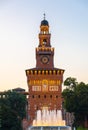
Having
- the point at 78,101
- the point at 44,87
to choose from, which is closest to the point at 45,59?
the point at 44,87

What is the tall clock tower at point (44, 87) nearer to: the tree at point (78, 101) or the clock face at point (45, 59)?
the clock face at point (45, 59)

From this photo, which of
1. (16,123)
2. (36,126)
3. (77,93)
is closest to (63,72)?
(77,93)

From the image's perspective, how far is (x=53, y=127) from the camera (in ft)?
159

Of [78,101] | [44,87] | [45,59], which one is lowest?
[78,101]

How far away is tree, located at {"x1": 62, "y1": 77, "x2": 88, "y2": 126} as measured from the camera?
70500 mm

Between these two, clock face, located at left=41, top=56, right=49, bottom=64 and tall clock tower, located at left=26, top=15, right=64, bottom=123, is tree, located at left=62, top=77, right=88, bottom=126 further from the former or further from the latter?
clock face, located at left=41, top=56, right=49, bottom=64

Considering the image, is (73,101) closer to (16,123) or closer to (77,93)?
(77,93)

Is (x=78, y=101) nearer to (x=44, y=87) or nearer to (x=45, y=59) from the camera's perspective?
(x=44, y=87)

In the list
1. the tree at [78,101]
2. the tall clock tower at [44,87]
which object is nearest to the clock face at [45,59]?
the tall clock tower at [44,87]

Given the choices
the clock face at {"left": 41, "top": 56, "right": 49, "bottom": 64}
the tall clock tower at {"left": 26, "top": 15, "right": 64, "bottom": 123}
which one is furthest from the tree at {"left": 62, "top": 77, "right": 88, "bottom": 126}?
the clock face at {"left": 41, "top": 56, "right": 49, "bottom": 64}

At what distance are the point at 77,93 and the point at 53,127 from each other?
909 inches

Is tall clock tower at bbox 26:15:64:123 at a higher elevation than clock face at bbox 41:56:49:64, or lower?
lower

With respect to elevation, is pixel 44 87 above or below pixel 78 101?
above

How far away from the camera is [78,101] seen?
7069 cm
